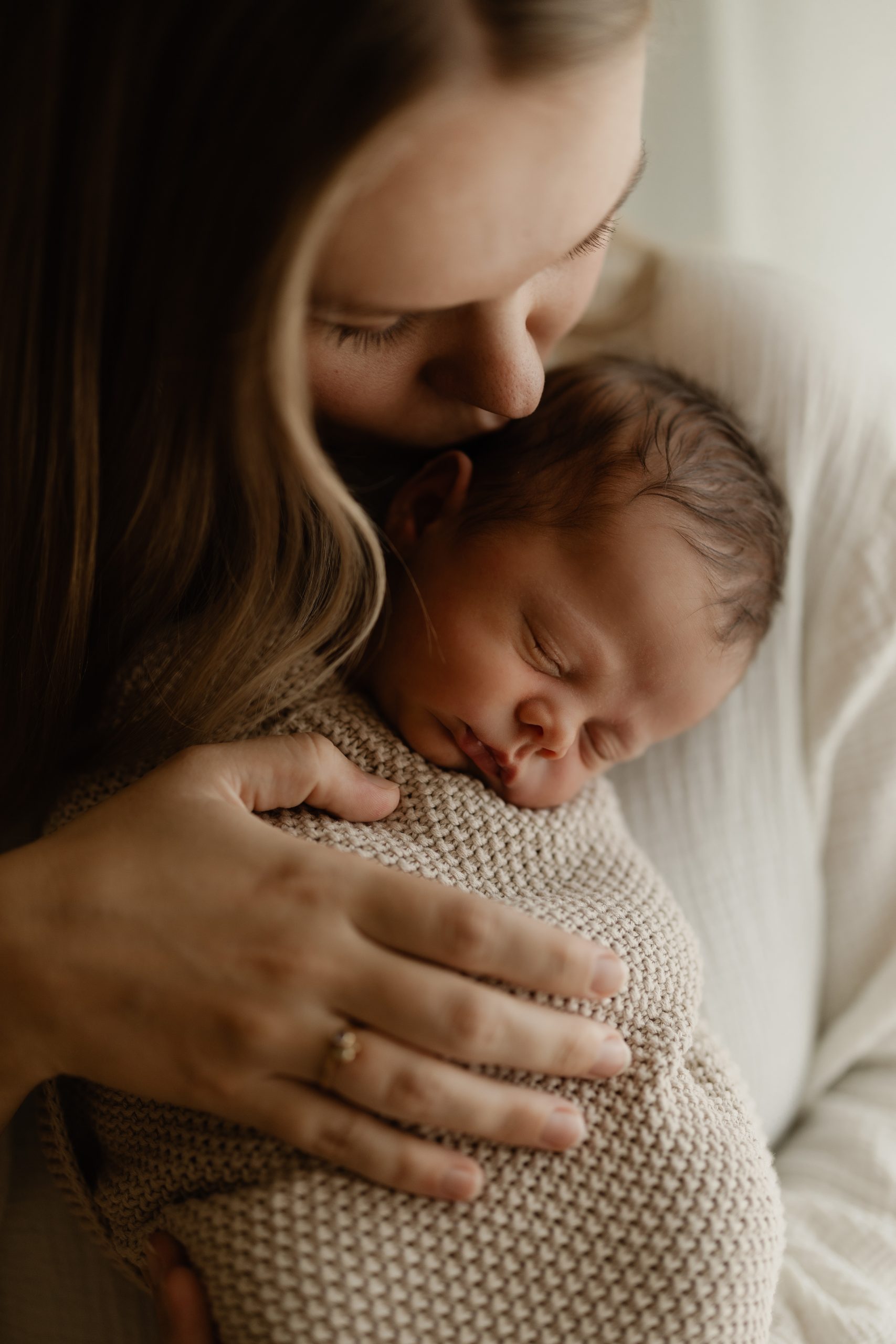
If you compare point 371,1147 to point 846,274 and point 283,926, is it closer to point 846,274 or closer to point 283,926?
point 283,926

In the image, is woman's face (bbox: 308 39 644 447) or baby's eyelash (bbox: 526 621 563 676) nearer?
woman's face (bbox: 308 39 644 447)

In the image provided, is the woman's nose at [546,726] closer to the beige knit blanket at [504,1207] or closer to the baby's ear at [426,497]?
the beige knit blanket at [504,1207]

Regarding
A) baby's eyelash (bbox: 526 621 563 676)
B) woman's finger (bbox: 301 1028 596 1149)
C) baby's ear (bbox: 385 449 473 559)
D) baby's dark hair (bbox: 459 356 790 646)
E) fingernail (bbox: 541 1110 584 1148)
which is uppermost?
baby's dark hair (bbox: 459 356 790 646)

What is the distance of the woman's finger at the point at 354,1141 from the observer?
2.30 feet

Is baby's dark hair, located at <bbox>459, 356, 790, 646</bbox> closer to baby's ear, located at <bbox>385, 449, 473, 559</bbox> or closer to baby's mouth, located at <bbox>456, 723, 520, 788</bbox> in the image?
baby's ear, located at <bbox>385, 449, 473, 559</bbox>

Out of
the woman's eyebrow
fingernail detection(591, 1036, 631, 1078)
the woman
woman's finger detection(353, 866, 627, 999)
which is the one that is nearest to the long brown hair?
the woman

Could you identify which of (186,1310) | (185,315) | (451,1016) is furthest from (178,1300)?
(185,315)

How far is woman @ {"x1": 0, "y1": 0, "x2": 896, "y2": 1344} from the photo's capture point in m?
0.62

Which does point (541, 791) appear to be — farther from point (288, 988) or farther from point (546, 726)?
point (288, 988)

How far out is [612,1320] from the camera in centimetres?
74

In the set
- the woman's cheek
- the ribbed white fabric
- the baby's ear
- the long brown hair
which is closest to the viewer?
the long brown hair

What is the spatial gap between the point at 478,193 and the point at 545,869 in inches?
21.5

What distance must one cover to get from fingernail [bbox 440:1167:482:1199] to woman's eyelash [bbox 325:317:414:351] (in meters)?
0.60

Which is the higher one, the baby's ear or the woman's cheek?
the woman's cheek
